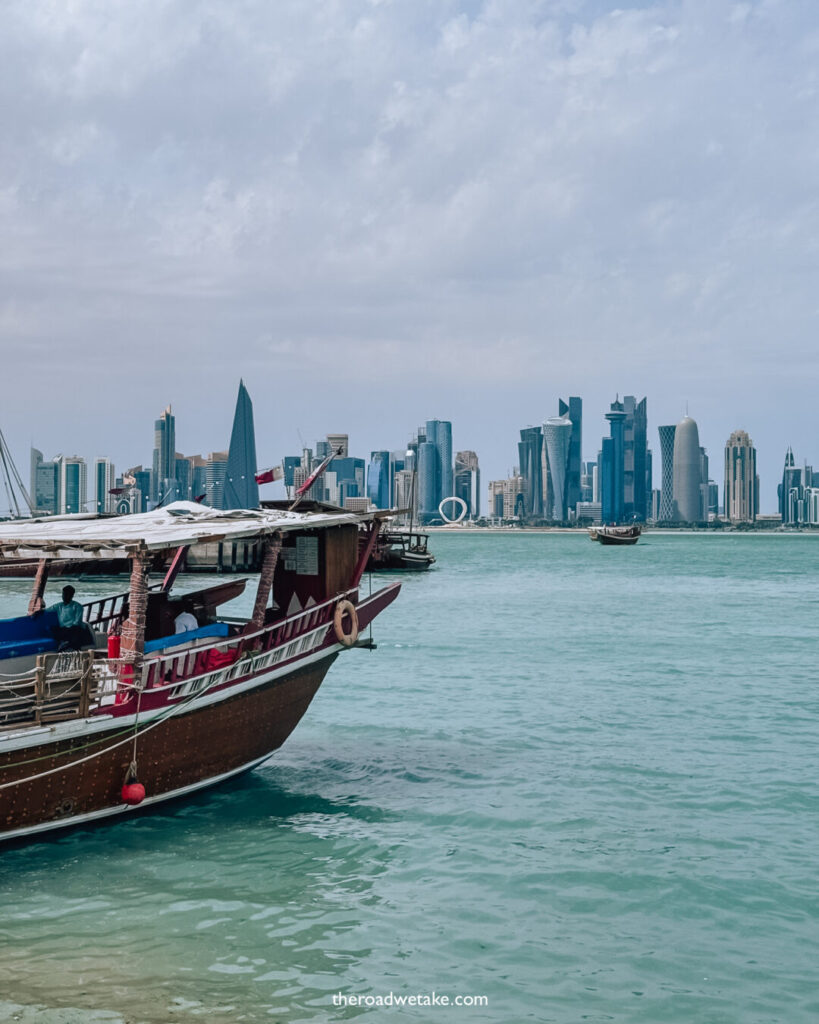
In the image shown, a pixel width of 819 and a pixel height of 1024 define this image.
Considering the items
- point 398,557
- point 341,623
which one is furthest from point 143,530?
point 398,557

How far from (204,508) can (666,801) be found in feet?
23.2

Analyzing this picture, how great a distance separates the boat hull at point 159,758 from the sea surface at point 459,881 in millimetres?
443

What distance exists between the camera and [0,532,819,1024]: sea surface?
794 cm

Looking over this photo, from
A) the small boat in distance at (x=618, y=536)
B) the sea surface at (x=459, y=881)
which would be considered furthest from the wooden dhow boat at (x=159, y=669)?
the small boat in distance at (x=618, y=536)

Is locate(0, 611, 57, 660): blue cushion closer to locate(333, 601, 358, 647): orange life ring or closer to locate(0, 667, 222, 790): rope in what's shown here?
locate(0, 667, 222, 790): rope

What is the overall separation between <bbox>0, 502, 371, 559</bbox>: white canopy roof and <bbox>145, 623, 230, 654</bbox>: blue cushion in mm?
1184

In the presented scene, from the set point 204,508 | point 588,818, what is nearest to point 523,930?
point 588,818

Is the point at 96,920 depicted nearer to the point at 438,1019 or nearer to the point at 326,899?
the point at 326,899

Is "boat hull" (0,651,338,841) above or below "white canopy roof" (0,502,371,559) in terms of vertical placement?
below

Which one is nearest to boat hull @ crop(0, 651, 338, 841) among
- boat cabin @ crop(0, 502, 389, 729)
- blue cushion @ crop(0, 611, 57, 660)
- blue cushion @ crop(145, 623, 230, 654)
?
boat cabin @ crop(0, 502, 389, 729)

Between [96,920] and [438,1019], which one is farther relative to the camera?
[96,920]

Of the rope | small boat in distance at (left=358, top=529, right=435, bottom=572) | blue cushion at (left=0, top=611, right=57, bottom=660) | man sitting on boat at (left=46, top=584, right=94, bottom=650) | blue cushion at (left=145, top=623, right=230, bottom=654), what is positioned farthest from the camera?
small boat in distance at (left=358, top=529, right=435, bottom=572)

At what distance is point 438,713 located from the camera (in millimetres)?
19359

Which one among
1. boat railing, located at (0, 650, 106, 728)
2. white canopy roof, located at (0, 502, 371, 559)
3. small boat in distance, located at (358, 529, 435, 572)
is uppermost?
white canopy roof, located at (0, 502, 371, 559)
